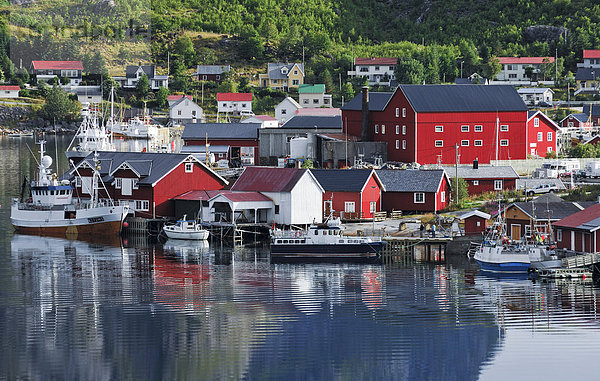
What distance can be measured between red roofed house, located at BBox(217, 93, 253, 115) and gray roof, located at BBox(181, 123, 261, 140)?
1356 inches

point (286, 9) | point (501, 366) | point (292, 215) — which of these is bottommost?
point (501, 366)

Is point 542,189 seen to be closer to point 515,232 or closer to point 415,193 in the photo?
point 415,193

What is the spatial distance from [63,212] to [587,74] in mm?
75301

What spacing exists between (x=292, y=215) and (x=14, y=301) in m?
18.6

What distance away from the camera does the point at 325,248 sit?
55.2 m

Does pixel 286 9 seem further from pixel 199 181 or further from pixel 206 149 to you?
pixel 199 181

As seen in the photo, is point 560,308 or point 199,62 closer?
point 560,308

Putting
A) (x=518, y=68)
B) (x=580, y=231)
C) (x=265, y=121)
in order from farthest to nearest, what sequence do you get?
1. (x=518, y=68)
2. (x=265, y=121)
3. (x=580, y=231)

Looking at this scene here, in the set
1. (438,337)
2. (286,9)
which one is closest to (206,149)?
(438,337)

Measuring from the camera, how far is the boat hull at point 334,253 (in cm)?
5506

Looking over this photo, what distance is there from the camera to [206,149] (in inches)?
3285

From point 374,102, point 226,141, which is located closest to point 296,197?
point 374,102

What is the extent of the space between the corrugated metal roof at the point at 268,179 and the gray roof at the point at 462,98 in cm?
1563

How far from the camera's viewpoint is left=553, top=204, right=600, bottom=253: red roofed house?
5012 centimetres
